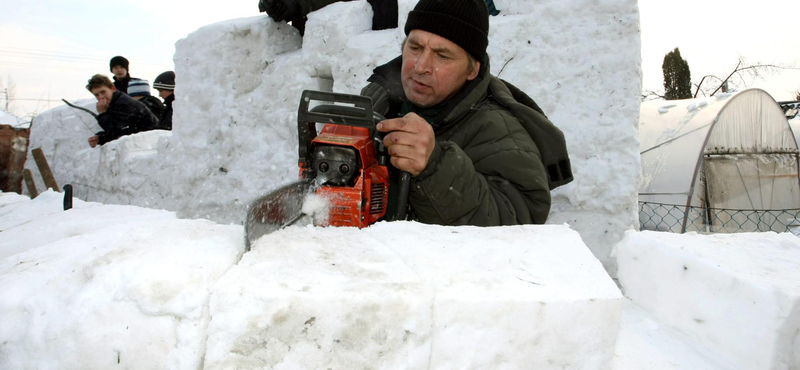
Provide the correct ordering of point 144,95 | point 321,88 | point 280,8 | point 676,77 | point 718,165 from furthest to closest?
point 676,77 → point 144,95 → point 718,165 → point 321,88 → point 280,8

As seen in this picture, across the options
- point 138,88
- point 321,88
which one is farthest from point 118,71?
point 321,88

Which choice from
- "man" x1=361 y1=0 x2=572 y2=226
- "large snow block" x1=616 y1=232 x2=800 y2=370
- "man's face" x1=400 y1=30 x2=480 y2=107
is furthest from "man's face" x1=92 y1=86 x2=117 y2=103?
"large snow block" x1=616 y1=232 x2=800 y2=370

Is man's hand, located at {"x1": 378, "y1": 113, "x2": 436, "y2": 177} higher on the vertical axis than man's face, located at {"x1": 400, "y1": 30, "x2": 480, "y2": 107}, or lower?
lower

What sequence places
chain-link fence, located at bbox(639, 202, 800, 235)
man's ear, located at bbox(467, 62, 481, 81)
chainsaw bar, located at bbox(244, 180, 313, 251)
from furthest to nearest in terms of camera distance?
chain-link fence, located at bbox(639, 202, 800, 235) < man's ear, located at bbox(467, 62, 481, 81) < chainsaw bar, located at bbox(244, 180, 313, 251)

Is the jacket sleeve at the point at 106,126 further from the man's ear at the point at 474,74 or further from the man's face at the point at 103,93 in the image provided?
the man's ear at the point at 474,74

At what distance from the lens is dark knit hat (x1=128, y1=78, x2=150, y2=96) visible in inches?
266

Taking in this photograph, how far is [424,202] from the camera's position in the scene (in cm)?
162

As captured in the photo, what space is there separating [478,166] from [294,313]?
121 centimetres

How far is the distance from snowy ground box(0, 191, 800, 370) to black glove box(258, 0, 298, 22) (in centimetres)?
285

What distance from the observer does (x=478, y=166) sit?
73.6 inches

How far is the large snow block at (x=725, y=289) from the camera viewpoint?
1.06 m

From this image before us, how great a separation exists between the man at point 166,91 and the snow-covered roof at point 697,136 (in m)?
7.07

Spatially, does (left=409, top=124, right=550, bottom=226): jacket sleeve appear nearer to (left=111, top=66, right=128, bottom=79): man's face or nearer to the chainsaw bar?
the chainsaw bar

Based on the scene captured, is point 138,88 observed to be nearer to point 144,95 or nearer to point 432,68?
point 144,95
